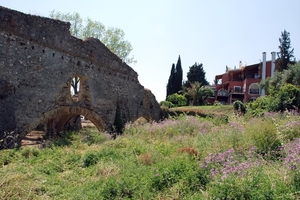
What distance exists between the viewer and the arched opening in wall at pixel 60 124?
12.6 m

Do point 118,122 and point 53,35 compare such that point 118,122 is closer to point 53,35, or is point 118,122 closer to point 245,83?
point 53,35

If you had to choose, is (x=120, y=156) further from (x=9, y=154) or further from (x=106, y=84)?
(x=106, y=84)

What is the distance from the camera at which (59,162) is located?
8469mm

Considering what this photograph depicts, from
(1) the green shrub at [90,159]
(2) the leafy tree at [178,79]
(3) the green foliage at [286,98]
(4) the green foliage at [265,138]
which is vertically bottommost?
(1) the green shrub at [90,159]

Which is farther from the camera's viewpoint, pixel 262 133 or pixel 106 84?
pixel 106 84

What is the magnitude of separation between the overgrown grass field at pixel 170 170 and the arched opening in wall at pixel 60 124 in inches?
108

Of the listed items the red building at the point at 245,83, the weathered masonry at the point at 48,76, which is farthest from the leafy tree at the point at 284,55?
the weathered masonry at the point at 48,76

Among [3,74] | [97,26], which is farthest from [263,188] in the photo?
[97,26]

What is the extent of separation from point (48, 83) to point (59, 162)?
16.3 feet

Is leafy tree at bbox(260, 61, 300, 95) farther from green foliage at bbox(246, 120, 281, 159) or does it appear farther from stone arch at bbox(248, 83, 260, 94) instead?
green foliage at bbox(246, 120, 281, 159)

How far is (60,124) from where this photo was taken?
17.4m

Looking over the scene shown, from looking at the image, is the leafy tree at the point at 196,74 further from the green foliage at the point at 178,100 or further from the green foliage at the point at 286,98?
the green foliage at the point at 286,98

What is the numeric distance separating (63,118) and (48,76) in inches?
208

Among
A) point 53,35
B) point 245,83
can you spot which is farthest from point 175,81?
point 53,35
